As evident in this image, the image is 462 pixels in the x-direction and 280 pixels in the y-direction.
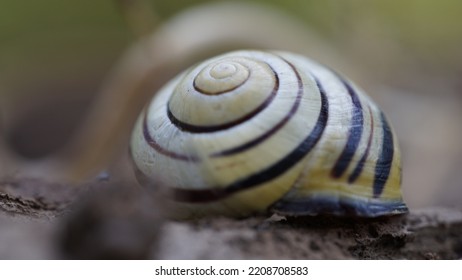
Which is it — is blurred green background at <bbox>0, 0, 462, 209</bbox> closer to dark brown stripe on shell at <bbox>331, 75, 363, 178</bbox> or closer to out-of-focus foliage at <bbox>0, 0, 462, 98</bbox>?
out-of-focus foliage at <bbox>0, 0, 462, 98</bbox>

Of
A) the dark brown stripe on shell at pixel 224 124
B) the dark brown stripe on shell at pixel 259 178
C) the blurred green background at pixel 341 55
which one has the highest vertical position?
the blurred green background at pixel 341 55

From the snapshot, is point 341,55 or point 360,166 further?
point 341,55

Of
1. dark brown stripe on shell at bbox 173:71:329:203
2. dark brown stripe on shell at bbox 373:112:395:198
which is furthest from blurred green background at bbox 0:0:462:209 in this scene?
dark brown stripe on shell at bbox 173:71:329:203

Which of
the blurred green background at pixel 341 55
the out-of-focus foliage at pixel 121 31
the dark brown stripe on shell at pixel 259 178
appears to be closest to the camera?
the dark brown stripe on shell at pixel 259 178

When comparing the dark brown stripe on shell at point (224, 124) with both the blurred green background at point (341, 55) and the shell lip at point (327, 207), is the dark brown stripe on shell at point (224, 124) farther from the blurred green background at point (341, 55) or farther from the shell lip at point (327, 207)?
the blurred green background at point (341, 55)

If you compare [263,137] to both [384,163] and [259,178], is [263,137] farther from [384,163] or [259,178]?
[384,163]

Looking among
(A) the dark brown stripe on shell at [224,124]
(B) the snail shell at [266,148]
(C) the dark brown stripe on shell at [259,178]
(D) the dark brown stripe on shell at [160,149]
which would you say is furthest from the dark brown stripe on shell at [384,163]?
(D) the dark brown stripe on shell at [160,149]

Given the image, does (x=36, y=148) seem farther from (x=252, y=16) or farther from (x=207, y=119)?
(x=207, y=119)

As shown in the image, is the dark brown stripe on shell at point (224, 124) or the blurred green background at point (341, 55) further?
the blurred green background at point (341, 55)

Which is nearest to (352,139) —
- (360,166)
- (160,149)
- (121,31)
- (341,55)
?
(360,166)
